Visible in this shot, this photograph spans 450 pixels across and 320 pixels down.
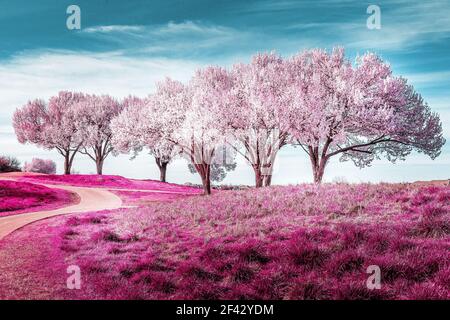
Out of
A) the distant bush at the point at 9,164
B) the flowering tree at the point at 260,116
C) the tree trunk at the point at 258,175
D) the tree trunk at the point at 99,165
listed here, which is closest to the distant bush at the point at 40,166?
the distant bush at the point at 9,164

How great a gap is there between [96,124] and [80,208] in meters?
36.2

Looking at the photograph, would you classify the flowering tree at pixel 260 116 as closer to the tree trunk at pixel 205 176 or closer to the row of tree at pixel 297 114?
the row of tree at pixel 297 114

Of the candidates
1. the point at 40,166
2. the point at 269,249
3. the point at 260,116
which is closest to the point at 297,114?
the point at 260,116

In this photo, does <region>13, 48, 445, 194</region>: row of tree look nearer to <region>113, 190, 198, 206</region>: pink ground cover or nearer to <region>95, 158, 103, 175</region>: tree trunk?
<region>113, 190, 198, 206</region>: pink ground cover

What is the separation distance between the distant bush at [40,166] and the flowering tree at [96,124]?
2338cm

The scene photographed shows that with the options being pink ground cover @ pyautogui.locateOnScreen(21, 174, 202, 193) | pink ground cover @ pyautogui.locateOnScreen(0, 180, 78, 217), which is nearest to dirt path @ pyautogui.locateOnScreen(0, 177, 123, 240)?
pink ground cover @ pyautogui.locateOnScreen(0, 180, 78, 217)

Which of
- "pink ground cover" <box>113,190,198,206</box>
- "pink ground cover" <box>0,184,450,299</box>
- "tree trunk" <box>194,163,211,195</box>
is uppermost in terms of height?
"tree trunk" <box>194,163,211,195</box>

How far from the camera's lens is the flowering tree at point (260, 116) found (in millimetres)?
31266

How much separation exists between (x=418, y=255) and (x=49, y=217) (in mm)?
19352

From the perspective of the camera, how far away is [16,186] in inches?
1196

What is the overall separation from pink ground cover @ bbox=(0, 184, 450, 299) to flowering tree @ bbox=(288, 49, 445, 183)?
13.3 metres

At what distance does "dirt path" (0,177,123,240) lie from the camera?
1847 cm

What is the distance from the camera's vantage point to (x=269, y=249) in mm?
11328
